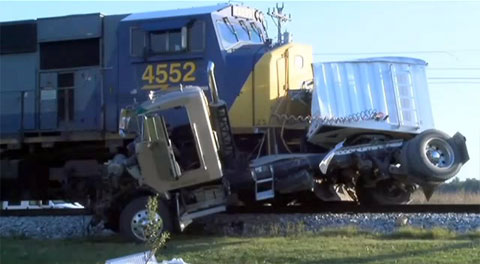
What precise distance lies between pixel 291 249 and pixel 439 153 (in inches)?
119

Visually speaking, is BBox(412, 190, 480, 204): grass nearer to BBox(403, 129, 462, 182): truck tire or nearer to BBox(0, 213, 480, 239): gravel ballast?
BBox(0, 213, 480, 239): gravel ballast

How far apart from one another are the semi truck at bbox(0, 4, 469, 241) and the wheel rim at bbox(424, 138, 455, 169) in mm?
20

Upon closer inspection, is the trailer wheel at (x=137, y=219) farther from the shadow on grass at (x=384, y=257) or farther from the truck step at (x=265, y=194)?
the shadow on grass at (x=384, y=257)

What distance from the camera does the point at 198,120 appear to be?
11.2 m

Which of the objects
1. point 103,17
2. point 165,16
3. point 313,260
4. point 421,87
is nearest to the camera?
point 313,260

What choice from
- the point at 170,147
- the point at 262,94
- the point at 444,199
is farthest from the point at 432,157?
the point at 444,199

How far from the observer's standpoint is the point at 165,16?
13.3 meters

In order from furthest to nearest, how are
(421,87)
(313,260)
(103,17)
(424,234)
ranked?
(103,17), (421,87), (424,234), (313,260)

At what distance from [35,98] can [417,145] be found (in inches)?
293

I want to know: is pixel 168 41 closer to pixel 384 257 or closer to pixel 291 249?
pixel 291 249

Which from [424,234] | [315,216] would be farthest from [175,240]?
[424,234]

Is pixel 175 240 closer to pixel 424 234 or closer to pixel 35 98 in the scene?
pixel 424 234

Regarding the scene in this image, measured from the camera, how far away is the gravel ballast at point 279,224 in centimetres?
1164

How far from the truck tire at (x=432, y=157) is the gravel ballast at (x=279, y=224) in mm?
827
